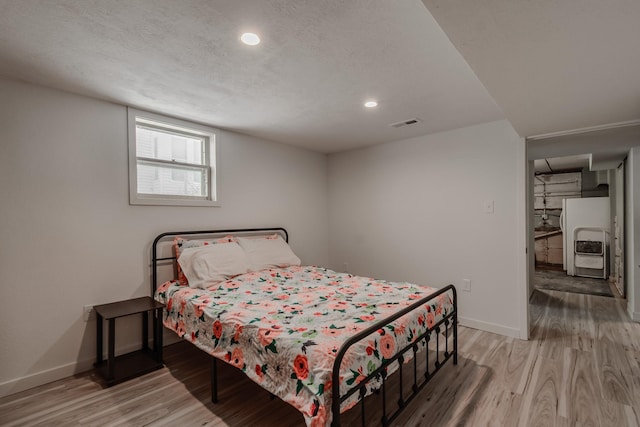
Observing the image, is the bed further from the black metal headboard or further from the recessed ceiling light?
the recessed ceiling light

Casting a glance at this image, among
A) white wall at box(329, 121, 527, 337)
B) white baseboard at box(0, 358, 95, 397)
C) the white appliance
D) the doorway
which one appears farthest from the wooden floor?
the white appliance

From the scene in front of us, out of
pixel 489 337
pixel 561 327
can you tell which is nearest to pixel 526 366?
pixel 489 337

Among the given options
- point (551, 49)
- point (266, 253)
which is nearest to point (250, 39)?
point (551, 49)

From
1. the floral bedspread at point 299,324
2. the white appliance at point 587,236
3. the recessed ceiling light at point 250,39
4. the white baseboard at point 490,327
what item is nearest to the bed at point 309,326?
the floral bedspread at point 299,324

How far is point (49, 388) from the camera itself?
2.37m

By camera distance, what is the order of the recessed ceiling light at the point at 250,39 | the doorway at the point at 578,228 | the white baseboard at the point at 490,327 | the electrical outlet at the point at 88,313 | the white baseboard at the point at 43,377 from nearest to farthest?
the recessed ceiling light at the point at 250,39 < the white baseboard at the point at 43,377 < the electrical outlet at the point at 88,313 < the white baseboard at the point at 490,327 < the doorway at the point at 578,228

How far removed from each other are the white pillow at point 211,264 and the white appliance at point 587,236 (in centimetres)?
656

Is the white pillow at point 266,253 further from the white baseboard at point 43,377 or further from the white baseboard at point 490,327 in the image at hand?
the white baseboard at point 490,327

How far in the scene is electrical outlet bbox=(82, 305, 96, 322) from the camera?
263 cm

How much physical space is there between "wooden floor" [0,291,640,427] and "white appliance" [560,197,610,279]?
11.8ft

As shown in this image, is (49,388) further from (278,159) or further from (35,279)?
(278,159)

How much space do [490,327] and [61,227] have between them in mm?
4267

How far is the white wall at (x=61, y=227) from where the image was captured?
2316 millimetres

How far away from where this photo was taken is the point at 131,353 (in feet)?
9.45
